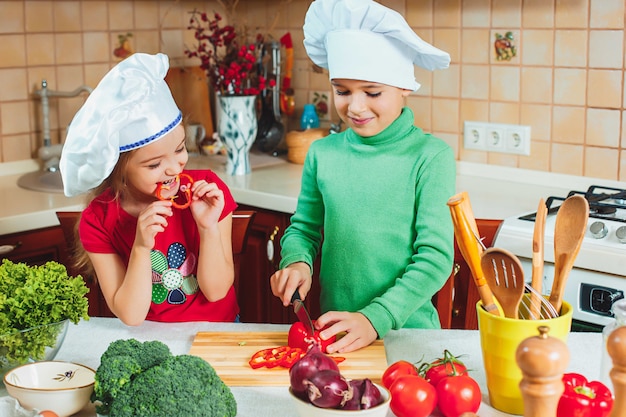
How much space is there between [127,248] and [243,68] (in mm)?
1286

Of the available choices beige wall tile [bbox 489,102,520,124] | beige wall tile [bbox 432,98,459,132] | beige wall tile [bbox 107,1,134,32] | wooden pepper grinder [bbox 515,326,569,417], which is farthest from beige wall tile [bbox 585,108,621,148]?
wooden pepper grinder [bbox 515,326,569,417]

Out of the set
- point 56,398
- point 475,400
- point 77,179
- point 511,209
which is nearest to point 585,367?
point 475,400

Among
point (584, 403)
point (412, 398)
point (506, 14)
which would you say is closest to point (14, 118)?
point (506, 14)

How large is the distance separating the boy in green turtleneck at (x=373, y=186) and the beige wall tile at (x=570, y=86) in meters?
0.91

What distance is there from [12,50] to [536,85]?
1.66 metres

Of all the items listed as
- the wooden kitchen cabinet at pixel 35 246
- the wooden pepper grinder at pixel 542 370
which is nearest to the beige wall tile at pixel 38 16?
the wooden kitchen cabinet at pixel 35 246

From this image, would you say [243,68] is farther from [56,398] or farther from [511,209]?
[56,398]

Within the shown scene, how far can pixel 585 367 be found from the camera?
133 cm

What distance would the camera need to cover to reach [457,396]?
1123 mm

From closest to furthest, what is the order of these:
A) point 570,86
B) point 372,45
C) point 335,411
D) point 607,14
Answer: point 335,411
point 372,45
point 607,14
point 570,86

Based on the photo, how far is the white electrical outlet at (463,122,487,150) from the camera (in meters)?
2.78

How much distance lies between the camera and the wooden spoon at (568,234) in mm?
1112

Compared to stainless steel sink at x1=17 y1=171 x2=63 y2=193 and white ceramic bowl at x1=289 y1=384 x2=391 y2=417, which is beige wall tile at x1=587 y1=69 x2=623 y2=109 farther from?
white ceramic bowl at x1=289 y1=384 x2=391 y2=417

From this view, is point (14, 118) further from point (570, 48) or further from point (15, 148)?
point (570, 48)
